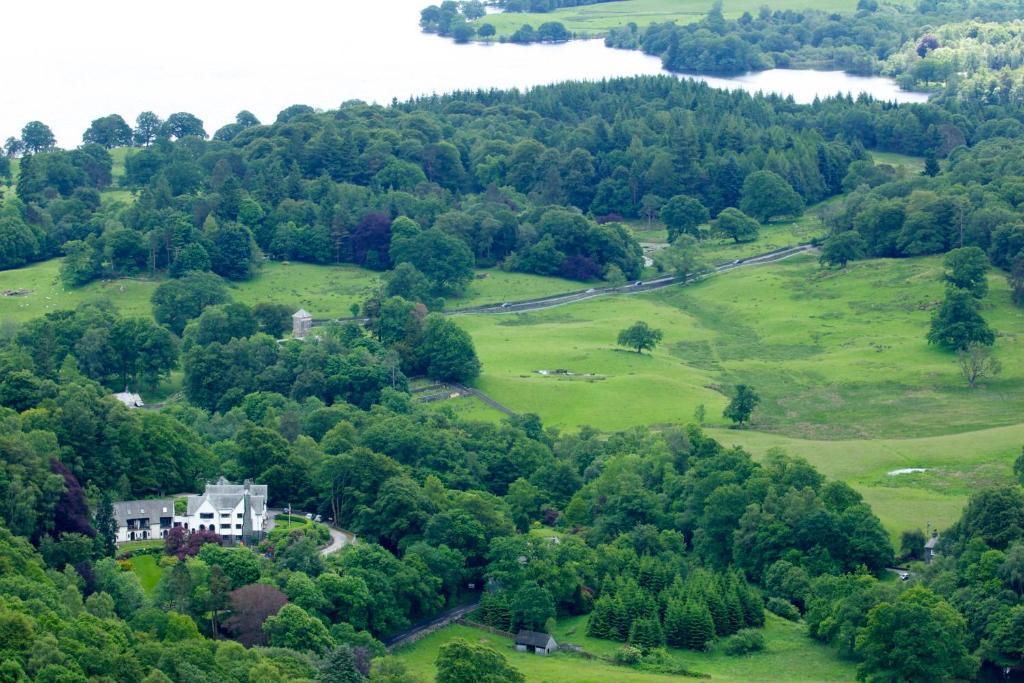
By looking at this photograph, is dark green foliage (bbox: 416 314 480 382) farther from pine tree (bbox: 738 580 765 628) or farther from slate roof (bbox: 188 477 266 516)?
pine tree (bbox: 738 580 765 628)

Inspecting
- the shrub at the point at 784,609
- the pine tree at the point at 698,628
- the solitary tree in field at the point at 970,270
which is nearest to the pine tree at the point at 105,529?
the pine tree at the point at 698,628

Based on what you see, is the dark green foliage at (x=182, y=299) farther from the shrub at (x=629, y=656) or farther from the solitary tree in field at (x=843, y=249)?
the shrub at (x=629, y=656)

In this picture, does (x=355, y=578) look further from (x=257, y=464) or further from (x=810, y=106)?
(x=810, y=106)

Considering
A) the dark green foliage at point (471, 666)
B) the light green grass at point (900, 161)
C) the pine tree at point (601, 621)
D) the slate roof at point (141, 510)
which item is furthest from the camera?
the light green grass at point (900, 161)

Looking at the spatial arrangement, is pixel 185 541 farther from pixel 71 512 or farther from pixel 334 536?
pixel 334 536

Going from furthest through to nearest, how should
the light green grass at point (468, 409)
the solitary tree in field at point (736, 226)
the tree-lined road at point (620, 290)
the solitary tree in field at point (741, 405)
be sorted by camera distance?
the solitary tree in field at point (736, 226)
the tree-lined road at point (620, 290)
the light green grass at point (468, 409)
the solitary tree in field at point (741, 405)

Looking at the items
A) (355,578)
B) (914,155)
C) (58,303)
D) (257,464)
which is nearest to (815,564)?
(355,578)

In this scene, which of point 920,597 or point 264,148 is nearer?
point 920,597
